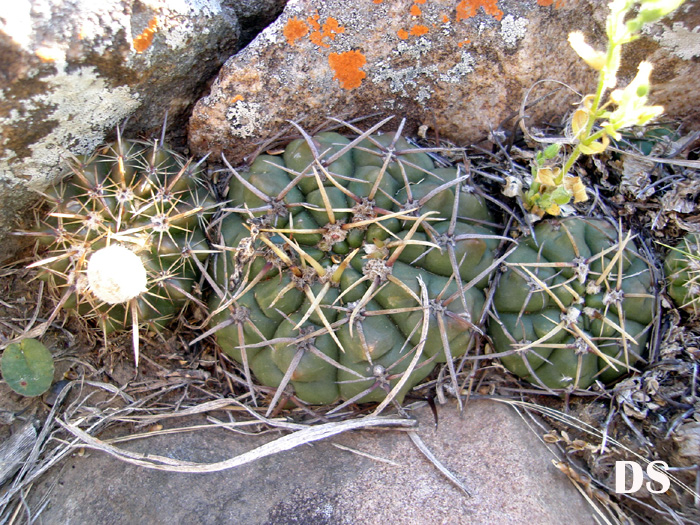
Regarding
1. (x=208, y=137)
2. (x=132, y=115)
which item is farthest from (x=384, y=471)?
(x=132, y=115)

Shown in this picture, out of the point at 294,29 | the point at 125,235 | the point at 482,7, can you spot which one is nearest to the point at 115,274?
the point at 125,235

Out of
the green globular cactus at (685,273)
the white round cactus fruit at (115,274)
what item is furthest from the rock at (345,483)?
the green globular cactus at (685,273)

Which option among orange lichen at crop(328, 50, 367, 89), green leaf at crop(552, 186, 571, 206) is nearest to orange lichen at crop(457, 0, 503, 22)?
orange lichen at crop(328, 50, 367, 89)

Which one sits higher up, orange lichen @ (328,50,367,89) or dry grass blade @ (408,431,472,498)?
orange lichen @ (328,50,367,89)

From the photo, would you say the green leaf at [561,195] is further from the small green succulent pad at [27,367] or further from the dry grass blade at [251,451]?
the small green succulent pad at [27,367]

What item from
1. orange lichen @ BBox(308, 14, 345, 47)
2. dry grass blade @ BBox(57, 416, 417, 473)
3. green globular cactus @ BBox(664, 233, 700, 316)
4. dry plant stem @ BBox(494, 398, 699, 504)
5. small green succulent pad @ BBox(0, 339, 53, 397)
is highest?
orange lichen @ BBox(308, 14, 345, 47)

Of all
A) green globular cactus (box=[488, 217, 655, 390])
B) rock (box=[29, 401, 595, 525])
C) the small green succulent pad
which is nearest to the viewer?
rock (box=[29, 401, 595, 525])

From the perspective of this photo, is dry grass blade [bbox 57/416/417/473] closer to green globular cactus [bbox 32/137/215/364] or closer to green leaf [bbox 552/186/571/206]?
green globular cactus [bbox 32/137/215/364]
